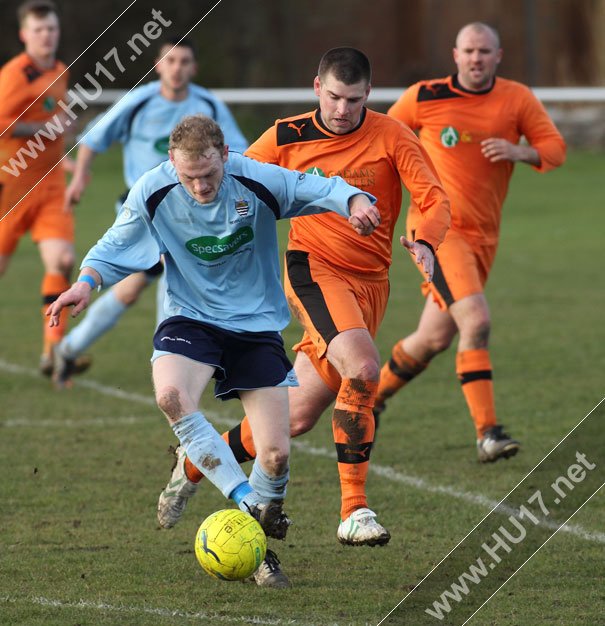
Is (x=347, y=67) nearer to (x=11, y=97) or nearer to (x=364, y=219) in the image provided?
(x=364, y=219)

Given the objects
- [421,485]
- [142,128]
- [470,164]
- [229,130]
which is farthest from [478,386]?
[142,128]

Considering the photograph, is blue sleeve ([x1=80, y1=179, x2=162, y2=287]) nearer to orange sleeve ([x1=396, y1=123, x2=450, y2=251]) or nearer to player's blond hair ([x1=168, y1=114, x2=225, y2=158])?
player's blond hair ([x1=168, y1=114, x2=225, y2=158])

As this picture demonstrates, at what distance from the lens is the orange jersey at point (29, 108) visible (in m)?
10.6

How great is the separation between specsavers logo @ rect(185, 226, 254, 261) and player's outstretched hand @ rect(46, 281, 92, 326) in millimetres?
579

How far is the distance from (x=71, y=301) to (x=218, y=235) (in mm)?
763

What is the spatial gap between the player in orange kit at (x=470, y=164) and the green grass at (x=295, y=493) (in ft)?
2.19

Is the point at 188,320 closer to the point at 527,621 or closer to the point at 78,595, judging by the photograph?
the point at 78,595

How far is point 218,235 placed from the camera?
5.95 m

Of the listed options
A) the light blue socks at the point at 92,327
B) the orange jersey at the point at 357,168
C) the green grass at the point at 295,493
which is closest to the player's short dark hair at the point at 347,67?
the orange jersey at the point at 357,168

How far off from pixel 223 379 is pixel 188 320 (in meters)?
0.32

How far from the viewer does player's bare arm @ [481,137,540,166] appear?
8102mm

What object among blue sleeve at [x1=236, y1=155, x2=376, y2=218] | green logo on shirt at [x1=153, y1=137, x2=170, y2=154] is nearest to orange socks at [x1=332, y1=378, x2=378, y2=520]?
blue sleeve at [x1=236, y1=155, x2=376, y2=218]

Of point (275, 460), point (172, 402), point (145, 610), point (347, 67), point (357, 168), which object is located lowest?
point (145, 610)

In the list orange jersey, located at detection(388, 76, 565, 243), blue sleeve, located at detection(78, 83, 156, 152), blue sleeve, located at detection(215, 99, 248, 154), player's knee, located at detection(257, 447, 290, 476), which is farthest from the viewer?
blue sleeve, located at detection(215, 99, 248, 154)
